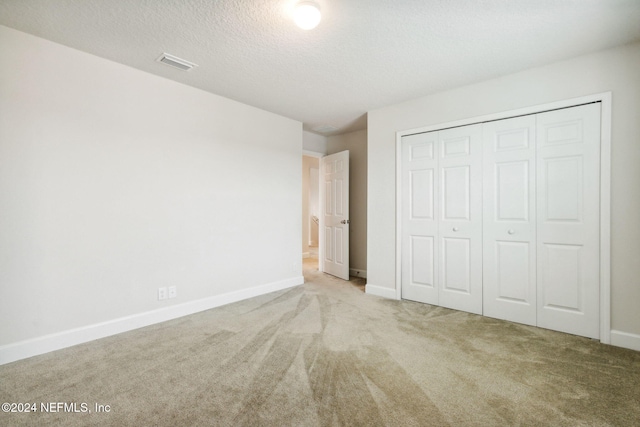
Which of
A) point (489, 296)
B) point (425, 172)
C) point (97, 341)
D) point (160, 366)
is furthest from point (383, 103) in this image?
point (97, 341)

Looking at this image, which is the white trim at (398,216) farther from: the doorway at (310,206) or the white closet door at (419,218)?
the doorway at (310,206)

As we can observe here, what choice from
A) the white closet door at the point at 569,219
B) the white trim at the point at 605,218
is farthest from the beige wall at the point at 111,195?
the white trim at the point at 605,218

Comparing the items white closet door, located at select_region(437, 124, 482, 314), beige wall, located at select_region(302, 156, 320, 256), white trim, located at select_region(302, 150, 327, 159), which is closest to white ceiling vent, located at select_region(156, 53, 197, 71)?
white trim, located at select_region(302, 150, 327, 159)

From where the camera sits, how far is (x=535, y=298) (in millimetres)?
2816

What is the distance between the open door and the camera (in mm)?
4762

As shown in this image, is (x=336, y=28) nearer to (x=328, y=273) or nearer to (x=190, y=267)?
(x=190, y=267)

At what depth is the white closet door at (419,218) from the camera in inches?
137

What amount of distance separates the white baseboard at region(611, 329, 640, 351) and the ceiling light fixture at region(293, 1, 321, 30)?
11.3 feet

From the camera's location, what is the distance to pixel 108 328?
2605 mm

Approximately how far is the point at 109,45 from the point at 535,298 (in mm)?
4499

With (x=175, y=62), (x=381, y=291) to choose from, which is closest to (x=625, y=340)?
(x=381, y=291)

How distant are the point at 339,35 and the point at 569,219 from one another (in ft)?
8.57

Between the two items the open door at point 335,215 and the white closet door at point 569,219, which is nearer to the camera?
the white closet door at point 569,219

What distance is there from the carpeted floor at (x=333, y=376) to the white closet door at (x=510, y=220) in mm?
285
